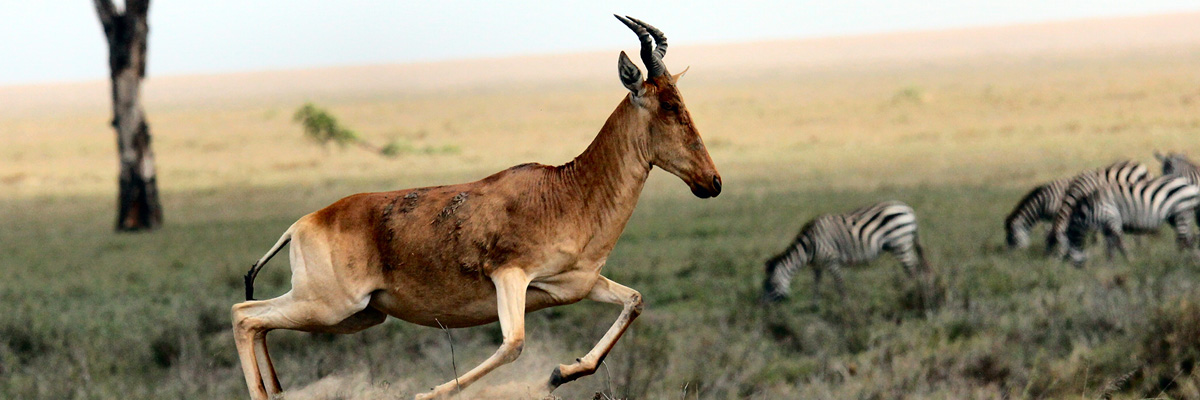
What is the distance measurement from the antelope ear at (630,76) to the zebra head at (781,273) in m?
11.2

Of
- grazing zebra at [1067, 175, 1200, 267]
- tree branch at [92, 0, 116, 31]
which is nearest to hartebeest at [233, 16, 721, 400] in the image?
grazing zebra at [1067, 175, 1200, 267]

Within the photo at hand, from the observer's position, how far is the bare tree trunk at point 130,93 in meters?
24.2

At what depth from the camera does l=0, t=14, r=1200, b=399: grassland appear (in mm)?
9938

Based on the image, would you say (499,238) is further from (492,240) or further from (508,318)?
(508,318)

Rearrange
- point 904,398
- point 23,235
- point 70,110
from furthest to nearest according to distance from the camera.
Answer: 1. point 70,110
2. point 23,235
3. point 904,398

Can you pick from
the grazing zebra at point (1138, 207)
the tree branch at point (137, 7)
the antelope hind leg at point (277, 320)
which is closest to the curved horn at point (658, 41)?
the antelope hind leg at point (277, 320)

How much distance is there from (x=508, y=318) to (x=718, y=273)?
13698 millimetres

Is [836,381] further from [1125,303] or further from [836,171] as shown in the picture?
[836,171]

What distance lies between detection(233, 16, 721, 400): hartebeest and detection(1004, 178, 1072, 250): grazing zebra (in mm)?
13908

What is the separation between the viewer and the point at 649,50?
3369mm

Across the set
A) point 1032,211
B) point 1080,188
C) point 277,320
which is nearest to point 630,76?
point 277,320

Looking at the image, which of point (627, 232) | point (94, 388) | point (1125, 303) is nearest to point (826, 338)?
point (1125, 303)

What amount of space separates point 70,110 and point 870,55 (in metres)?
87.5

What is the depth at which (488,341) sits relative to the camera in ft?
40.9
